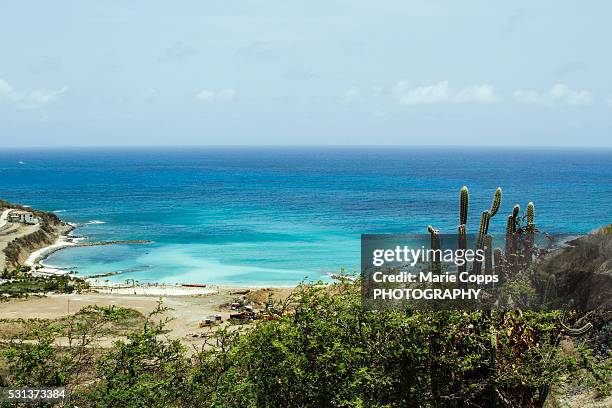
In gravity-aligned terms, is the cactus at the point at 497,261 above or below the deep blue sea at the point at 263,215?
above

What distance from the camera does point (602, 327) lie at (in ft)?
46.5

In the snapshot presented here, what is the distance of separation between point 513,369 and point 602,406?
306cm

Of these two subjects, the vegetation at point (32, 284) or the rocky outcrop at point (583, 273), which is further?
the vegetation at point (32, 284)

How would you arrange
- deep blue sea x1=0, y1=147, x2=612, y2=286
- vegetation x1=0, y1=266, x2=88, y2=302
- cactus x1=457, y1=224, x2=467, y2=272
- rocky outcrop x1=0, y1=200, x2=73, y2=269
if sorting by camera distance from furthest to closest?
deep blue sea x1=0, y1=147, x2=612, y2=286
rocky outcrop x1=0, y1=200, x2=73, y2=269
vegetation x1=0, y1=266, x2=88, y2=302
cactus x1=457, y1=224, x2=467, y2=272

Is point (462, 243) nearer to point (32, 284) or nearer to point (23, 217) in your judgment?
point (32, 284)

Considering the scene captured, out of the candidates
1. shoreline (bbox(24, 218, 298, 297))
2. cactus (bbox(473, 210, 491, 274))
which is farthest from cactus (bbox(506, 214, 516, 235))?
shoreline (bbox(24, 218, 298, 297))

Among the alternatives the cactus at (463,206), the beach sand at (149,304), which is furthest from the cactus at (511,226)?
the beach sand at (149,304)

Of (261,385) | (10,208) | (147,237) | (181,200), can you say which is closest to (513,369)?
(261,385)

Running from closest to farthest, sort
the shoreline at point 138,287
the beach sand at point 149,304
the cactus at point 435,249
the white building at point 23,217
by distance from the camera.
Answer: the cactus at point 435,249, the beach sand at point 149,304, the shoreline at point 138,287, the white building at point 23,217

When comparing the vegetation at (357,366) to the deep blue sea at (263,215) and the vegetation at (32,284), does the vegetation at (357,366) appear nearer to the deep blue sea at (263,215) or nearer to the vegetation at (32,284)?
the vegetation at (32,284)

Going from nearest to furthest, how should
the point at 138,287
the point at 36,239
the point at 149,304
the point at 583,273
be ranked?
the point at 583,273
the point at 149,304
the point at 138,287
the point at 36,239

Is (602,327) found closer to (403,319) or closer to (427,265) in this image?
(427,265)

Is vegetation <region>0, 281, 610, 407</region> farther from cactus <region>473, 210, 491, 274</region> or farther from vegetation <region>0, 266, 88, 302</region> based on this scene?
vegetation <region>0, 266, 88, 302</region>

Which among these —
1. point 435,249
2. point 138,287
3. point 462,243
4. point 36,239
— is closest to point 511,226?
point 462,243
